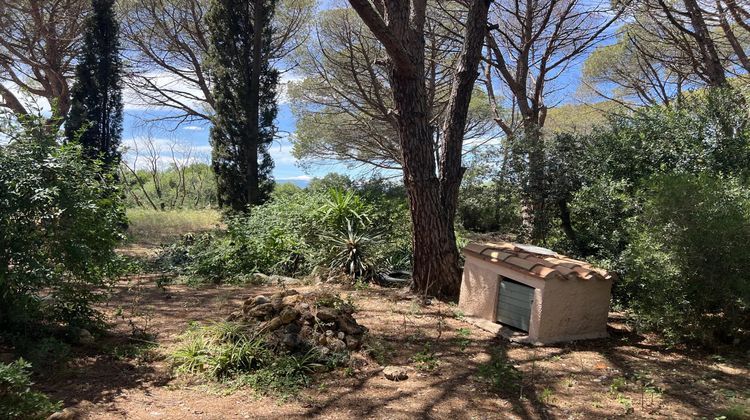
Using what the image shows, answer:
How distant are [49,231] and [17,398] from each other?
1.46 m

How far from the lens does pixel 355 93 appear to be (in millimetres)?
13961

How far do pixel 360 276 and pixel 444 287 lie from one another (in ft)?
4.69

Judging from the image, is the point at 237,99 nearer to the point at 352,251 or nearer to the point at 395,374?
the point at 352,251

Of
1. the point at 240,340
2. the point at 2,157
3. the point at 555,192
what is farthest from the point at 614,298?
the point at 2,157

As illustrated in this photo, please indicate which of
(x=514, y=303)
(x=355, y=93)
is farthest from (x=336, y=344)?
(x=355, y=93)

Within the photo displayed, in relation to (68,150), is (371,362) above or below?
below

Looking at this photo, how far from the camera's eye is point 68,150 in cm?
376

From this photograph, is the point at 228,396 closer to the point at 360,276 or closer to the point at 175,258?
the point at 360,276

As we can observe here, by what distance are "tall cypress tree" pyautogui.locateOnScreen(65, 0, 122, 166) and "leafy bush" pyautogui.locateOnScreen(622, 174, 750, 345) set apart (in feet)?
45.3

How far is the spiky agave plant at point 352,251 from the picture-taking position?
7.05 meters

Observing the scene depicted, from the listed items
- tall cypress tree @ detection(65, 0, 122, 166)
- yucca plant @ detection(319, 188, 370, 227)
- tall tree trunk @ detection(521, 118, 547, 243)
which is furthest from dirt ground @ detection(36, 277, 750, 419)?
tall cypress tree @ detection(65, 0, 122, 166)

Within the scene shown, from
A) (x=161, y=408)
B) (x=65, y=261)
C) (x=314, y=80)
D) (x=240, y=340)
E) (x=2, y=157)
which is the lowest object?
(x=161, y=408)

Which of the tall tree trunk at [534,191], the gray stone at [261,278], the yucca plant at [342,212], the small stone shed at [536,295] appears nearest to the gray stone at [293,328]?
the small stone shed at [536,295]

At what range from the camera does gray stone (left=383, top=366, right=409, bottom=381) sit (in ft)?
11.6
